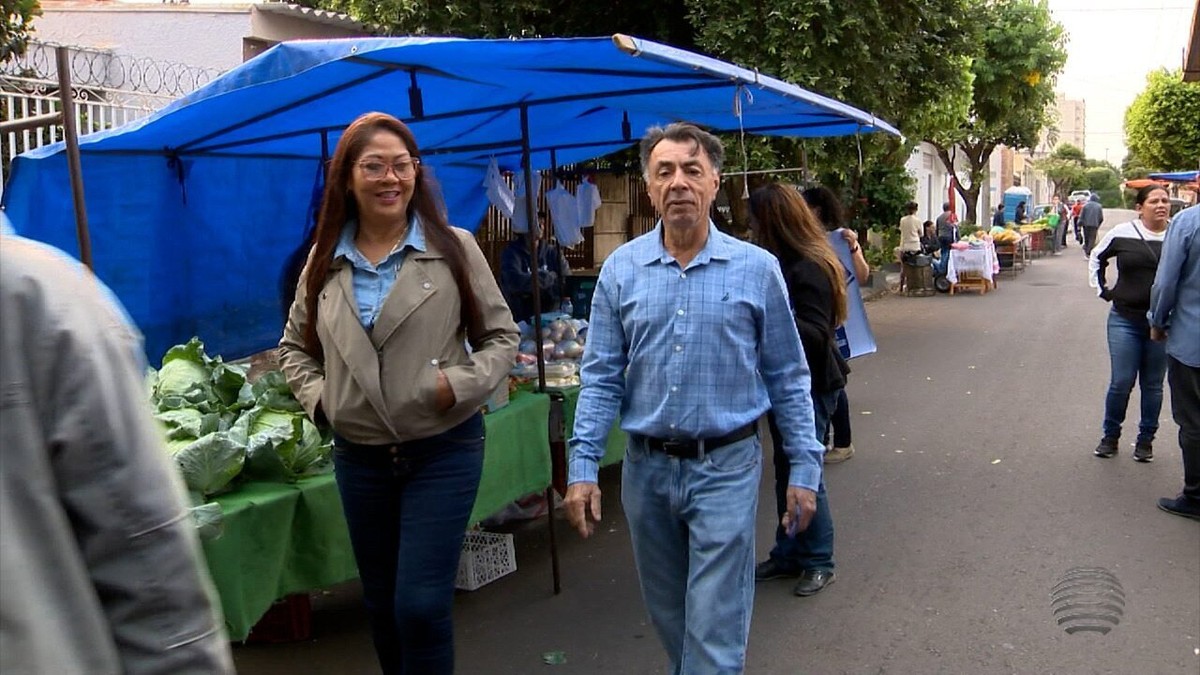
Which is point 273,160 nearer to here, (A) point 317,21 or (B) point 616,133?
(B) point 616,133

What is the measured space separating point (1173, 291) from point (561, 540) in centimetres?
374

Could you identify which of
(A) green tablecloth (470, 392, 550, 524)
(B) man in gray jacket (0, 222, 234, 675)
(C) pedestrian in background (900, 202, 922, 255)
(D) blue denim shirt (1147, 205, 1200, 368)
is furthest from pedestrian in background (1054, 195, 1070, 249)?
(B) man in gray jacket (0, 222, 234, 675)

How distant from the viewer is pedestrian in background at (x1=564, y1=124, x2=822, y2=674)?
3.06 meters

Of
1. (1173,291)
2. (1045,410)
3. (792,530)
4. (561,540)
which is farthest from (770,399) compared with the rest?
(1045,410)

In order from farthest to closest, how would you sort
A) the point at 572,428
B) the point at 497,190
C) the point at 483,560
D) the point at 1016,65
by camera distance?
the point at 1016,65, the point at 497,190, the point at 572,428, the point at 483,560

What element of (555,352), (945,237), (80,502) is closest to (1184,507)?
(555,352)

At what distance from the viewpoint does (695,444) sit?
3.09m

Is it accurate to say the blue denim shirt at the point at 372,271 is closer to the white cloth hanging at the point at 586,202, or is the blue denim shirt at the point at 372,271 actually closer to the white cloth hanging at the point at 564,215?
the white cloth hanging at the point at 564,215

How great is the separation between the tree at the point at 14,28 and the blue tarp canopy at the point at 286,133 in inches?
96.5

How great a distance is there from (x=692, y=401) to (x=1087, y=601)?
2868 mm

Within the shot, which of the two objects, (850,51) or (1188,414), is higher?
(850,51)

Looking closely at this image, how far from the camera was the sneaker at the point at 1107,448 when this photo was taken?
296 inches

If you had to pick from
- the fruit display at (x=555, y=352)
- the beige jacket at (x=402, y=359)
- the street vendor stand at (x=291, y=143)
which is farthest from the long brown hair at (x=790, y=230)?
the beige jacket at (x=402, y=359)

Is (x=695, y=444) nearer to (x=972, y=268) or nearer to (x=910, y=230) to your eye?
(x=910, y=230)
